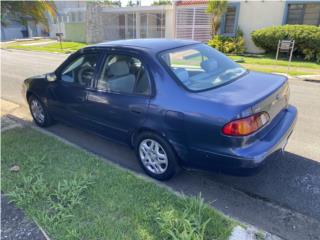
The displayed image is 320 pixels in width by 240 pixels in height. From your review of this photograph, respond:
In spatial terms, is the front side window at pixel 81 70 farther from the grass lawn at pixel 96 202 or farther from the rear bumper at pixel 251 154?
the rear bumper at pixel 251 154

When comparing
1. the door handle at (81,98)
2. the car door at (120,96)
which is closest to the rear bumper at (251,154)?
the car door at (120,96)

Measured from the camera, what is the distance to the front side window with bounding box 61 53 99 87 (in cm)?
389

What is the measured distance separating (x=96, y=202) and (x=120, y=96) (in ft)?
4.21

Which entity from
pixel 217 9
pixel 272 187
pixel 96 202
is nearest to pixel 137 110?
pixel 96 202

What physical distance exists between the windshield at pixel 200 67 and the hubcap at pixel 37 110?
2.88 meters

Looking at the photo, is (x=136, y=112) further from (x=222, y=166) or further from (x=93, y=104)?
(x=222, y=166)

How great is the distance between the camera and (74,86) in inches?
162

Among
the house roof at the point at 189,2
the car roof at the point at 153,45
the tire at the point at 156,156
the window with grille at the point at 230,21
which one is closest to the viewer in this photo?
the tire at the point at 156,156

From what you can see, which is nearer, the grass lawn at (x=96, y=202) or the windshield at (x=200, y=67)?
the grass lawn at (x=96, y=202)

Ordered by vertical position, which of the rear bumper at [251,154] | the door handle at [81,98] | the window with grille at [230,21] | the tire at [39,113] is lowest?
the tire at [39,113]

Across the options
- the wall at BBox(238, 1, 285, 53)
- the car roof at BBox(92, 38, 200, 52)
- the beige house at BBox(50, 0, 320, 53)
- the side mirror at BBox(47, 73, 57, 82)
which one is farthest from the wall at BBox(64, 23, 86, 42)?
the car roof at BBox(92, 38, 200, 52)

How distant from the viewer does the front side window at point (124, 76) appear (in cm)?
330

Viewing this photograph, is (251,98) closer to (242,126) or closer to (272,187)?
(242,126)

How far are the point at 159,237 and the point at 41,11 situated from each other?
4681 mm
